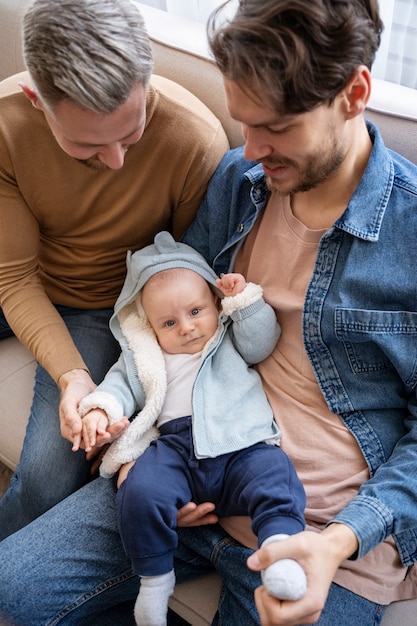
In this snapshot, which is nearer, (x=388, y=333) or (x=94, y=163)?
(x=388, y=333)

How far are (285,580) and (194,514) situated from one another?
0.27m

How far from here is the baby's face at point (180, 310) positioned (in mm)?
1314

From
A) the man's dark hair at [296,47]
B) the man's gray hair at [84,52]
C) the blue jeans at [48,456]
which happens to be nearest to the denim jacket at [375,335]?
the man's dark hair at [296,47]

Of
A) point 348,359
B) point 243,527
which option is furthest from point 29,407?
point 348,359

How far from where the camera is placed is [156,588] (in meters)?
1.17

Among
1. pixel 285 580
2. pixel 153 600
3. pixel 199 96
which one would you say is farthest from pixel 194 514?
pixel 199 96

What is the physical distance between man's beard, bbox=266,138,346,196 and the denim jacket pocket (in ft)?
0.73

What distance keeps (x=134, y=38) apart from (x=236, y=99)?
21cm

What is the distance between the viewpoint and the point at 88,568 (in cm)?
124

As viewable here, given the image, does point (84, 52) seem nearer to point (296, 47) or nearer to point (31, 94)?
point (31, 94)

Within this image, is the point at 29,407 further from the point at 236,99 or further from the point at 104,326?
the point at 236,99

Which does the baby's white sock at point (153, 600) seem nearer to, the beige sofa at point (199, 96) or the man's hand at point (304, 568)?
the beige sofa at point (199, 96)

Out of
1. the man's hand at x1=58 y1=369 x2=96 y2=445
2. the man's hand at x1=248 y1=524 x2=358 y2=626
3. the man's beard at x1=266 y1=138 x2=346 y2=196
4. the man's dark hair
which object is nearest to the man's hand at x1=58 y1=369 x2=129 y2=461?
the man's hand at x1=58 y1=369 x2=96 y2=445

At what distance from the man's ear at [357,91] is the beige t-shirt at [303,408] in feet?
0.77
